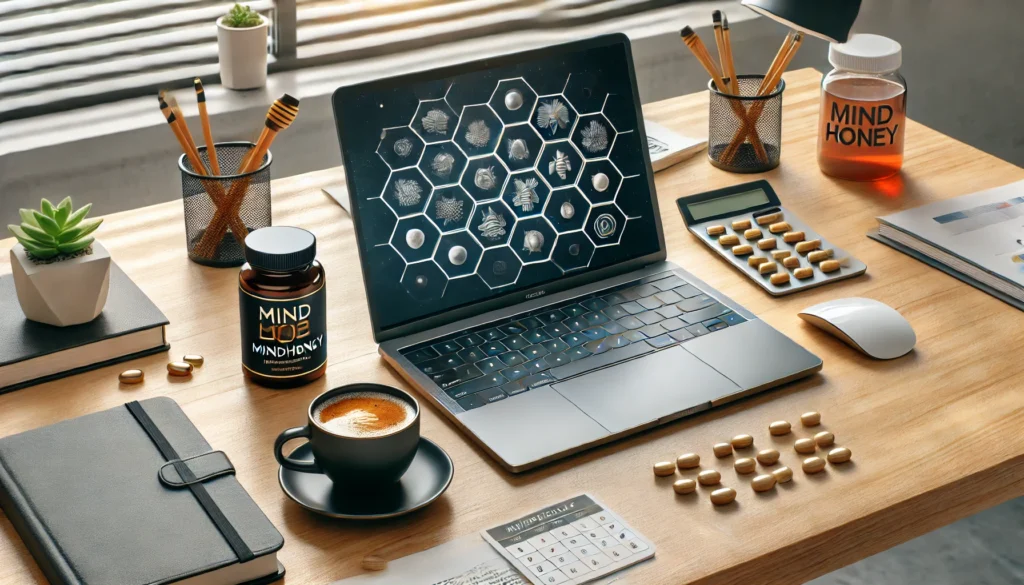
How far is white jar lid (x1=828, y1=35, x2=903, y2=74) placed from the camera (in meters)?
1.62

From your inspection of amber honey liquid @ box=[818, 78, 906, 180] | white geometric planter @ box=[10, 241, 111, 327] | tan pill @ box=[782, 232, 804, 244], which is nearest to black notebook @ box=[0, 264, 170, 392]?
white geometric planter @ box=[10, 241, 111, 327]

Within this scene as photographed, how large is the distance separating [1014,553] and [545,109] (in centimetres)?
164

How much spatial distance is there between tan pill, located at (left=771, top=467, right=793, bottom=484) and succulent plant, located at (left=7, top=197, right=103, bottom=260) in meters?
0.73

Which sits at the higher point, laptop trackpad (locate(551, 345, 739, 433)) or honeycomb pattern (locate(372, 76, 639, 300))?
honeycomb pattern (locate(372, 76, 639, 300))

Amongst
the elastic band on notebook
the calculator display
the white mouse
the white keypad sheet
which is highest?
the calculator display

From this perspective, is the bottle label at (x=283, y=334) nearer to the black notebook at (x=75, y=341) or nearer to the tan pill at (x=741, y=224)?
the black notebook at (x=75, y=341)

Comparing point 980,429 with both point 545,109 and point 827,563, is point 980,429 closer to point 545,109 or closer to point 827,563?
point 827,563

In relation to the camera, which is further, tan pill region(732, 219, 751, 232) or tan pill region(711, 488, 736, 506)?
tan pill region(732, 219, 751, 232)

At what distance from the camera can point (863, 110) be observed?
162 centimetres

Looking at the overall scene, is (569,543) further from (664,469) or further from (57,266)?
(57,266)

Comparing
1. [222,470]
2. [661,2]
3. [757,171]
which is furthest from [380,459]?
[661,2]

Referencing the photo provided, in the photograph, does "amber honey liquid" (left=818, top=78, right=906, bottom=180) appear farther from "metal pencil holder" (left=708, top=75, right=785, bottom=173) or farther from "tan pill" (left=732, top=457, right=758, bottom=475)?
"tan pill" (left=732, top=457, right=758, bottom=475)

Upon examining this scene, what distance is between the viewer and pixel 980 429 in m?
1.14

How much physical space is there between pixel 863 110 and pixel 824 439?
26.3 inches
